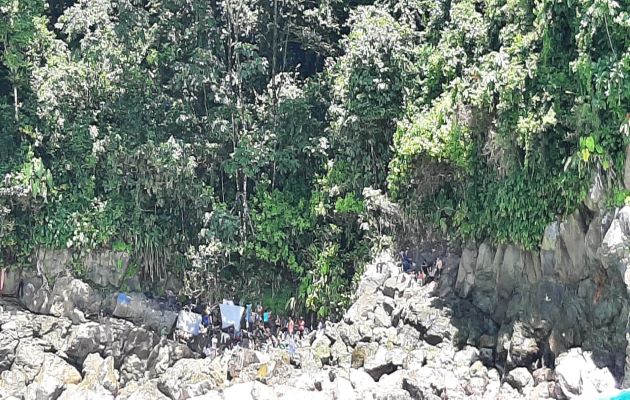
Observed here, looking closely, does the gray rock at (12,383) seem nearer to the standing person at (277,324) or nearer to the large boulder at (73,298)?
the large boulder at (73,298)

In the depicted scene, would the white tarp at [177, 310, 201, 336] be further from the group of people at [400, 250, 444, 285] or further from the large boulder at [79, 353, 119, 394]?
the group of people at [400, 250, 444, 285]

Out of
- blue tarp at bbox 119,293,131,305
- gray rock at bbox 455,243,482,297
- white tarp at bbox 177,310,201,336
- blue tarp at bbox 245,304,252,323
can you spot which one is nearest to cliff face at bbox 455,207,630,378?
gray rock at bbox 455,243,482,297

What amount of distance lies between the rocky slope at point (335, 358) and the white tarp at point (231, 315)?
106 cm

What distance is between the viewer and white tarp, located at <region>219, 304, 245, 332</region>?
51.5 ft

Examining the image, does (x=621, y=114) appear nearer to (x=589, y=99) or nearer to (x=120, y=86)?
(x=589, y=99)

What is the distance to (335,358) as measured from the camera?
12.9 meters

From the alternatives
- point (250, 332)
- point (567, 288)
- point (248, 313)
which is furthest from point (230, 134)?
point (567, 288)

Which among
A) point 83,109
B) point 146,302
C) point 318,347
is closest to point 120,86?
point 83,109

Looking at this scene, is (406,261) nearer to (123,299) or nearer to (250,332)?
(250,332)

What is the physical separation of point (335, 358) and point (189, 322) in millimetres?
4224

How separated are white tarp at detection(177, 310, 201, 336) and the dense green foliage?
616 mm

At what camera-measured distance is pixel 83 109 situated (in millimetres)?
16141

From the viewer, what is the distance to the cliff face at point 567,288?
10062 mm

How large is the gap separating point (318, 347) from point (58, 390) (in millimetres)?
4735
